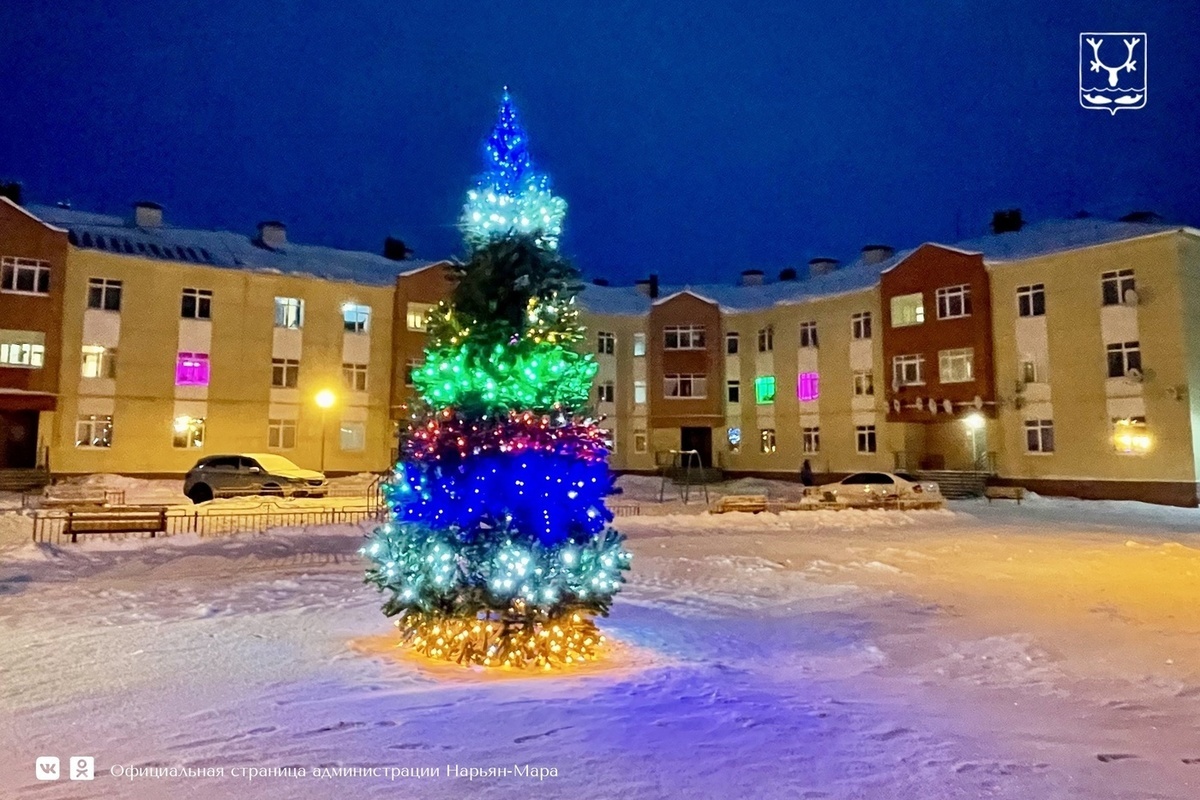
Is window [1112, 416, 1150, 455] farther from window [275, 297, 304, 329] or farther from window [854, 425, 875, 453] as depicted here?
window [275, 297, 304, 329]

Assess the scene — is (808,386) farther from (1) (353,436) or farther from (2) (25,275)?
(2) (25,275)

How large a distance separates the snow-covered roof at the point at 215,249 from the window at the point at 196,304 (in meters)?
1.35

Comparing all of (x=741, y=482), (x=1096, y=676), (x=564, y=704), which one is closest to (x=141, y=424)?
(x=741, y=482)

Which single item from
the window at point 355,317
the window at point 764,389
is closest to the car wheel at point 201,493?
the window at point 355,317

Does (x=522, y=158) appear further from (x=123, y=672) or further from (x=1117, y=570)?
(x=1117, y=570)

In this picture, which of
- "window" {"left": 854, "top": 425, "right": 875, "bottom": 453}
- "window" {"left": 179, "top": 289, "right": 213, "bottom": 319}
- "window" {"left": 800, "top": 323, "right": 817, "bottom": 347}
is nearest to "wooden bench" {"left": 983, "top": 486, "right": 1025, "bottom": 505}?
"window" {"left": 854, "top": 425, "right": 875, "bottom": 453}

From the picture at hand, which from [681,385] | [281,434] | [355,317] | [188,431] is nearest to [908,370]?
[681,385]

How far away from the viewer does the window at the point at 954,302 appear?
34969 mm

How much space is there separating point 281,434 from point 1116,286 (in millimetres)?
35879

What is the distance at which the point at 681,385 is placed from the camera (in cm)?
4472

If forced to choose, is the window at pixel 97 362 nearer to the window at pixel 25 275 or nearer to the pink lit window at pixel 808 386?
the window at pixel 25 275

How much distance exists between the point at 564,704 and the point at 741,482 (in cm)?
3686

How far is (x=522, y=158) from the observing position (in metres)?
9.18

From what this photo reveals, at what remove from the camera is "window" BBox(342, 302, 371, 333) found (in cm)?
3709
